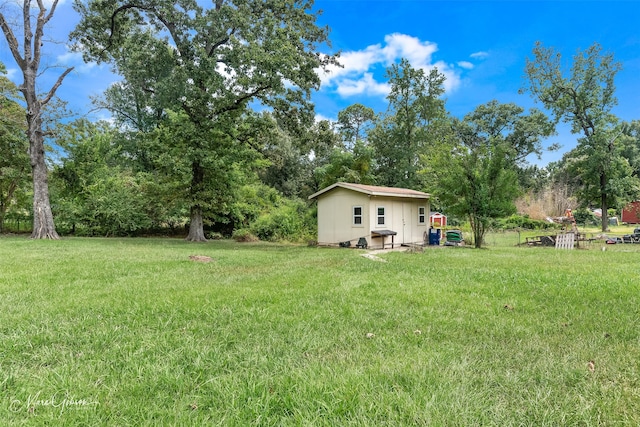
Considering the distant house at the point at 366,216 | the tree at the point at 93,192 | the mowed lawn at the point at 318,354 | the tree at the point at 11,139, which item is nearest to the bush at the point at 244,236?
the tree at the point at 93,192

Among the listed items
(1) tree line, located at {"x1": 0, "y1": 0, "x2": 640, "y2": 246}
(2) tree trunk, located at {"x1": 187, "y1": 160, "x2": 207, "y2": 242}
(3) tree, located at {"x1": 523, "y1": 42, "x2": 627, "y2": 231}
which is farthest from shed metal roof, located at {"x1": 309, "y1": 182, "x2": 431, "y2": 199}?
(3) tree, located at {"x1": 523, "y1": 42, "x2": 627, "y2": 231}

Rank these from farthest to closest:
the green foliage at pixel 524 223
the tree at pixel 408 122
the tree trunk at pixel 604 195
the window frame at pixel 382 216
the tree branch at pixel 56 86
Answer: the green foliage at pixel 524 223 < the tree at pixel 408 122 < the tree trunk at pixel 604 195 < the tree branch at pixel 56 86 < the window frame at pixel 382 216

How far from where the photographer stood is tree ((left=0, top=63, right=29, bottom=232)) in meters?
16.8

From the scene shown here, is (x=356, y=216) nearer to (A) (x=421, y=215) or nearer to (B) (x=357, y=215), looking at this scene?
(B) (x=357, y=215)

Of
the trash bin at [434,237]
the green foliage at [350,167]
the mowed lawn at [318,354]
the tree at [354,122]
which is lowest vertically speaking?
the mowed lawn at [318,354]

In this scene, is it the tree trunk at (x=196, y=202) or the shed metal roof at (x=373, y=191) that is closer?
the shed metal roof at (x=373, y=191)

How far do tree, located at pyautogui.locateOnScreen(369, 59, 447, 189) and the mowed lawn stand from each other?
20.3m

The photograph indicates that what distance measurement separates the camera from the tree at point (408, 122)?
958 inches

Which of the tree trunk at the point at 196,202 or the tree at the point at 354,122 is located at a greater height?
the tree at the point at 354,122

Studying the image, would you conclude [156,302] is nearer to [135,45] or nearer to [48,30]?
[135,45]

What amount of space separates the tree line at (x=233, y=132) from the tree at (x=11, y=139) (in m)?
0.07

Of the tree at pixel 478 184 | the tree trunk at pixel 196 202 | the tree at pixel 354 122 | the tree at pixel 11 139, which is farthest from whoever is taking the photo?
the tree at pixel 354 122

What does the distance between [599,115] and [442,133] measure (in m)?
10.6

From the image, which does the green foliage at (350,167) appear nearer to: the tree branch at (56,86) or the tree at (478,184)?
the tree at (478,184)
